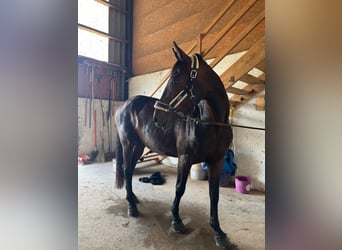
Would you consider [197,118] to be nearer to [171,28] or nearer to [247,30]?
[247,30]

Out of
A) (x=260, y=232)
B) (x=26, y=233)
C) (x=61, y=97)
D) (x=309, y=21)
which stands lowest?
(x=260, y=232)

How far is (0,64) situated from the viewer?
27 cm

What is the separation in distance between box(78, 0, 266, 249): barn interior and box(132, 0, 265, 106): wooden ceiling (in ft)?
0.05

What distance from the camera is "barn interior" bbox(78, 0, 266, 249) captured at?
1.55 meters

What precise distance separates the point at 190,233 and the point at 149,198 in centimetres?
78

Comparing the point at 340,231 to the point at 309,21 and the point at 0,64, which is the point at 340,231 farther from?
the point at 0,64

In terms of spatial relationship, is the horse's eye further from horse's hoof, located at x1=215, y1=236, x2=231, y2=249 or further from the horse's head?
horse's hoof, located at x1=215, y1=236, x2=231, y2=249

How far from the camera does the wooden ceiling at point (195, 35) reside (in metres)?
2.06

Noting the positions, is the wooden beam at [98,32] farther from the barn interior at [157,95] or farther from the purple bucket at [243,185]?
the purple bucket at [243,185]

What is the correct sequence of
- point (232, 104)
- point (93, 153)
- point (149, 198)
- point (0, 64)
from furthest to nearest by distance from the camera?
point (93, 153) < point (232, 104) < point (149, 198) < point (0, 64)

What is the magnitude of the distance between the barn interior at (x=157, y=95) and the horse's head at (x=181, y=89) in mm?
445

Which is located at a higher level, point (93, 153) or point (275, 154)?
point (275, 154)

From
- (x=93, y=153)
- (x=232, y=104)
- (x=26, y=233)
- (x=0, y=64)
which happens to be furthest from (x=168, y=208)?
(x=93, y=153)

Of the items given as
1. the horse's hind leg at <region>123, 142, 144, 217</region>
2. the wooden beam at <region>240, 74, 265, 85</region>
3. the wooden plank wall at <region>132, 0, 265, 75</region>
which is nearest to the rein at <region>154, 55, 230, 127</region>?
the horse's hind leg at <region>123, 142, 144, 217</region>
